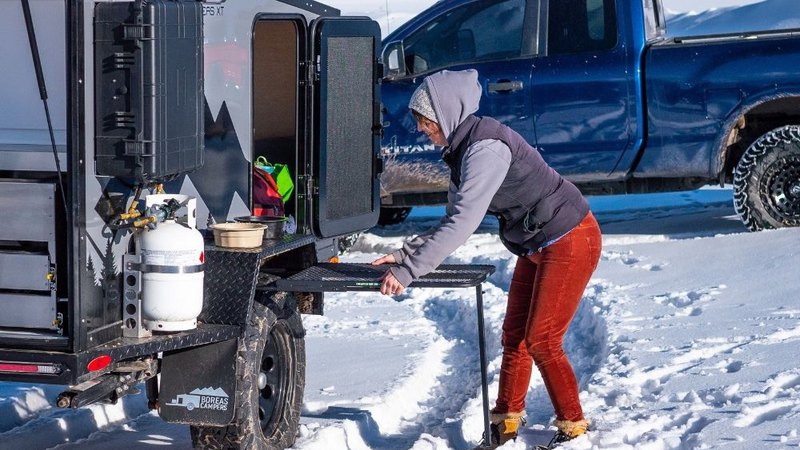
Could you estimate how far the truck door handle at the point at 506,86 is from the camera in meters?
10.2

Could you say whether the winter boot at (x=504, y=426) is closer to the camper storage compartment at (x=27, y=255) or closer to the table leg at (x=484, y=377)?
the table leg at (x=484, y=377)

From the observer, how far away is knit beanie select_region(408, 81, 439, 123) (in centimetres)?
536

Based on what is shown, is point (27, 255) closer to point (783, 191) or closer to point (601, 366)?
point (601, 366)

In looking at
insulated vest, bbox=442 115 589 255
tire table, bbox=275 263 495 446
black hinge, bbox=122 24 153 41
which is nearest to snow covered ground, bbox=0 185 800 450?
tire table, bbox=275 263 495 446

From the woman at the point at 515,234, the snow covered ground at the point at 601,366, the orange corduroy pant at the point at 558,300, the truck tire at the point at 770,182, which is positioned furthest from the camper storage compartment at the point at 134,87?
the truck tire at the point at 770,182

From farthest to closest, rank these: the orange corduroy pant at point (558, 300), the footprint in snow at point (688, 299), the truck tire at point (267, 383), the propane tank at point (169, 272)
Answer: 1. the footprint in snow at point (688, 299)
2. the orange corduroy pant at point (558, 300)
3. the truck tire at point (267, 383)
4. the propane tank at point (169, 272)

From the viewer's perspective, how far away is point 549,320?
224 inches

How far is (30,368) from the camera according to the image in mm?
4719

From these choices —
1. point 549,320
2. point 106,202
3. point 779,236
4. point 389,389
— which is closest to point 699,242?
point 779,236

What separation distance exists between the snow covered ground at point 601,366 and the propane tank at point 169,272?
1269mm

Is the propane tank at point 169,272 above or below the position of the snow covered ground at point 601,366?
above

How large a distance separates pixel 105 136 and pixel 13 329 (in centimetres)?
80

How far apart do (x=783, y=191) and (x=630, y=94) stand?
4.32 feet

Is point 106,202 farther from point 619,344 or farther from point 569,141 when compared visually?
point 569,141
